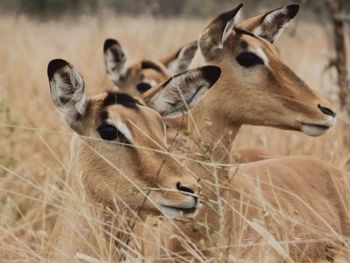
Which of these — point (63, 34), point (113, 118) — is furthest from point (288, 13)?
point (63, 34)

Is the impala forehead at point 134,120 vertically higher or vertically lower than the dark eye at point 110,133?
higher

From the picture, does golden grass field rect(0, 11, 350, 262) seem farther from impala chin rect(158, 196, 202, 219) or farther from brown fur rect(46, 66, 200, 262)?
impala chin rect(158, 196, 202, 219)

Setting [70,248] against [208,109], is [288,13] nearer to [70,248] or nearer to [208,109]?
[208,109]

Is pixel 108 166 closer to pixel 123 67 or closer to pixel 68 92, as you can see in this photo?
pixel 68 92

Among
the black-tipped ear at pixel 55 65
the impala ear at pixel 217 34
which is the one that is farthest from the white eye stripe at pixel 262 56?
the black-tipped ear at pixel 55 65

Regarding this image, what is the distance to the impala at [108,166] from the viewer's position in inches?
195

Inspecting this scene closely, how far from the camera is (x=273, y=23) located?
6.74 meters

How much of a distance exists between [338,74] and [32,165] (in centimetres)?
274

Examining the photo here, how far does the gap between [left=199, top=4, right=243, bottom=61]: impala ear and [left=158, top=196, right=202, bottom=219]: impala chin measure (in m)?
1.65

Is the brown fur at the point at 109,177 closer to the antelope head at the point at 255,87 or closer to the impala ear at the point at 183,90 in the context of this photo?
the impala ear at the point at 183,90

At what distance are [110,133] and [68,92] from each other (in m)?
0.32

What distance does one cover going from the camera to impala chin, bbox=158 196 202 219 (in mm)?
4730

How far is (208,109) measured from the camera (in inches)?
243

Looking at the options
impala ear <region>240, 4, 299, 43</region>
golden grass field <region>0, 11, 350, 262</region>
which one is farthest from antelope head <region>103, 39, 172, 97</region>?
impala ear <region>240, 4, 299, 43</region>
